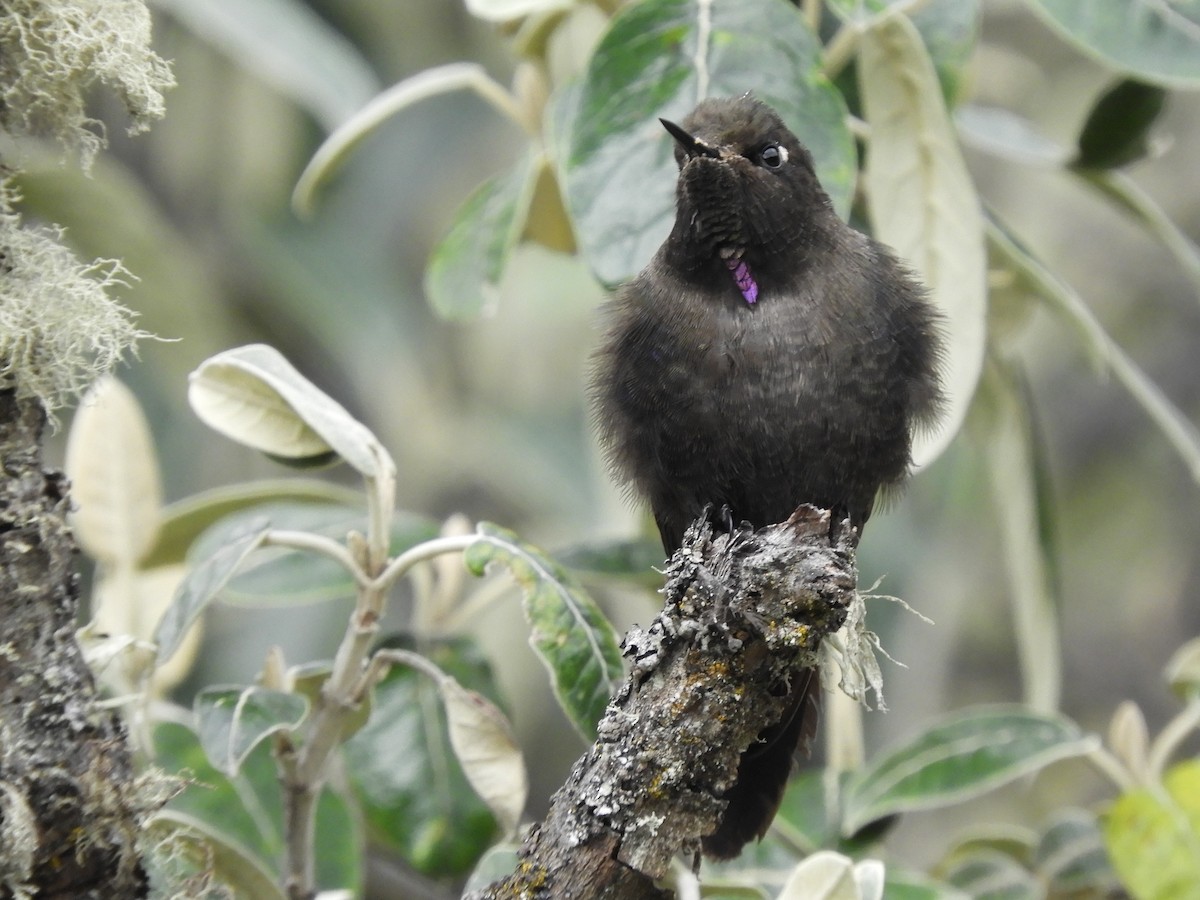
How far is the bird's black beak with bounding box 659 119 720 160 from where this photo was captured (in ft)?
7.31

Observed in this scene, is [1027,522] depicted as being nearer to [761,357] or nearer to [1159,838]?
[1159,838]

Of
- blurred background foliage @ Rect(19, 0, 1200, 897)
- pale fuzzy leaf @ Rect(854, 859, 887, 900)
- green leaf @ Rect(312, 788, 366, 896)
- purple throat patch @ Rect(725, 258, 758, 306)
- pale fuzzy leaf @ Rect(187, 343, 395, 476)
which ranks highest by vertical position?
purple throat patch @ Rect(725, 258, 758, 306)

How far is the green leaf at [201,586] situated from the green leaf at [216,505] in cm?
54

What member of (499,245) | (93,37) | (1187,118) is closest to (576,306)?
(1187,118)

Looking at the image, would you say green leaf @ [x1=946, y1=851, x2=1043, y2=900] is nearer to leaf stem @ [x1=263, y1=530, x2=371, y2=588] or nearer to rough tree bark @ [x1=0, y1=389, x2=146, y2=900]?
leaf stem @ [x1=263, y1=530, x2=371, y2=588]

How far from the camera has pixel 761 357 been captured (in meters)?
2.36

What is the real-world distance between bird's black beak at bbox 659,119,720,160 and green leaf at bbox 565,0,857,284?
61 mm

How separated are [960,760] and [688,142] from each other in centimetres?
126

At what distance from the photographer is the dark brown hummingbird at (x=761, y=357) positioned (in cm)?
236

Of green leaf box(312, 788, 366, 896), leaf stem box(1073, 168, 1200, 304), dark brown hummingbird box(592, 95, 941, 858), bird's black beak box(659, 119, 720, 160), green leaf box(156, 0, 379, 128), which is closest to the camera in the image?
bird's black beak box(659, 119, 720, 160)

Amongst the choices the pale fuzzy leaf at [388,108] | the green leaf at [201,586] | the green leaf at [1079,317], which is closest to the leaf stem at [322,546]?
the green leaf at [201,586]

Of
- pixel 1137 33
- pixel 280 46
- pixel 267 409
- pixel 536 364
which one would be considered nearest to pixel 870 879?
pixel 267 409

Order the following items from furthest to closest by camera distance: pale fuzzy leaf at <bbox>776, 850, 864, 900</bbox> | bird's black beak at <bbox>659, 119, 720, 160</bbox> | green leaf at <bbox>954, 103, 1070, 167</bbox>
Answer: green leaf at <bbox>954, 103, 1070, 167</bbox> < bird's black beak at <bbox>659, 119, 720, 160</bbox> < pale fuzzy leaf at <bbox>776, 850, 864, 900</bbox>

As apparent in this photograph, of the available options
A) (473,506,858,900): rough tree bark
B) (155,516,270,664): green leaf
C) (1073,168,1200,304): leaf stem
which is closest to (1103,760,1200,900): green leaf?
(1073,168,1200,304): leaf stem
